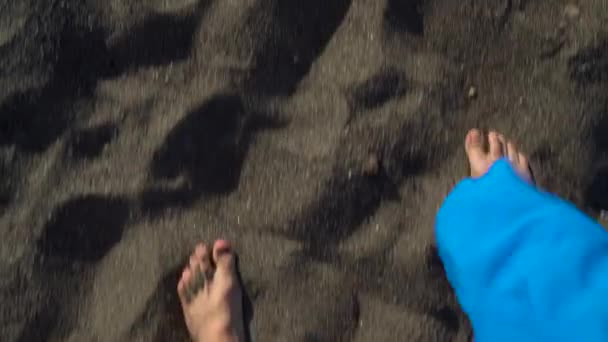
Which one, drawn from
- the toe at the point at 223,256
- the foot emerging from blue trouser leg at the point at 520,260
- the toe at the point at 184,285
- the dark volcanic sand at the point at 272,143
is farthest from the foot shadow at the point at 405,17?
the toe at the point at 184,285

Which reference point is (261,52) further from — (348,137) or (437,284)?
(437,284)

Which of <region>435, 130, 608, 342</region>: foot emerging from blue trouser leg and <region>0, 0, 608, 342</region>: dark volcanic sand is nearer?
<region>435, 130, 608, 342</region>: foot emerging from blue trouser leg

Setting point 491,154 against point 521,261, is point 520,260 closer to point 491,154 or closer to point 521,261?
point 521,261

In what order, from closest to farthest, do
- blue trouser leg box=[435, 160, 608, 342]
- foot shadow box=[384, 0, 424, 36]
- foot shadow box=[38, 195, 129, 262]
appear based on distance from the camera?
1. blue trouser leg box=[435, 160, 608, 342]
2. foot shadow box=[38, 195, 129, 262]
3. foot shadow box=[384, 0, 424, 36]

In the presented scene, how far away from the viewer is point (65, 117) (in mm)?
1548

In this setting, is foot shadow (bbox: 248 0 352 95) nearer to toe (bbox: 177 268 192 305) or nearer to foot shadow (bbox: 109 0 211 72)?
foot shadow (bbox: 109 0 211 72)

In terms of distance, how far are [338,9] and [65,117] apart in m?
0.73

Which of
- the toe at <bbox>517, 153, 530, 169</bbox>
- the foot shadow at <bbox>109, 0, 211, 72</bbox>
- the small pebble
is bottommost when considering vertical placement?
the toe at <bbox>517, 153, 530, 169</bbox>

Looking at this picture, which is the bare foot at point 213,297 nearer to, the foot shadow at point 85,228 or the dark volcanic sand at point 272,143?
the dark volcanic sand at point 272,143

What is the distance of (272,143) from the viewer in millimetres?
1593

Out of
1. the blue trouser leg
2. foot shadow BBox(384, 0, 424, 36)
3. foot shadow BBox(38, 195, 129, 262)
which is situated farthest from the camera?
foot shadow BBox(384, 0, 424, 36)

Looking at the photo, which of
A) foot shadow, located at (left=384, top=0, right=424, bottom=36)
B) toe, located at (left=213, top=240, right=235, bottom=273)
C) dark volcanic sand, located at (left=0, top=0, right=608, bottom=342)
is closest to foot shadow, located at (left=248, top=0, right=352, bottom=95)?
dark volcanic sand, located at (left=0, top=0, right=608, bottom=342)

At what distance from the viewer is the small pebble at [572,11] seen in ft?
5.35

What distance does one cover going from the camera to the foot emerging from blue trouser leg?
1244mm
